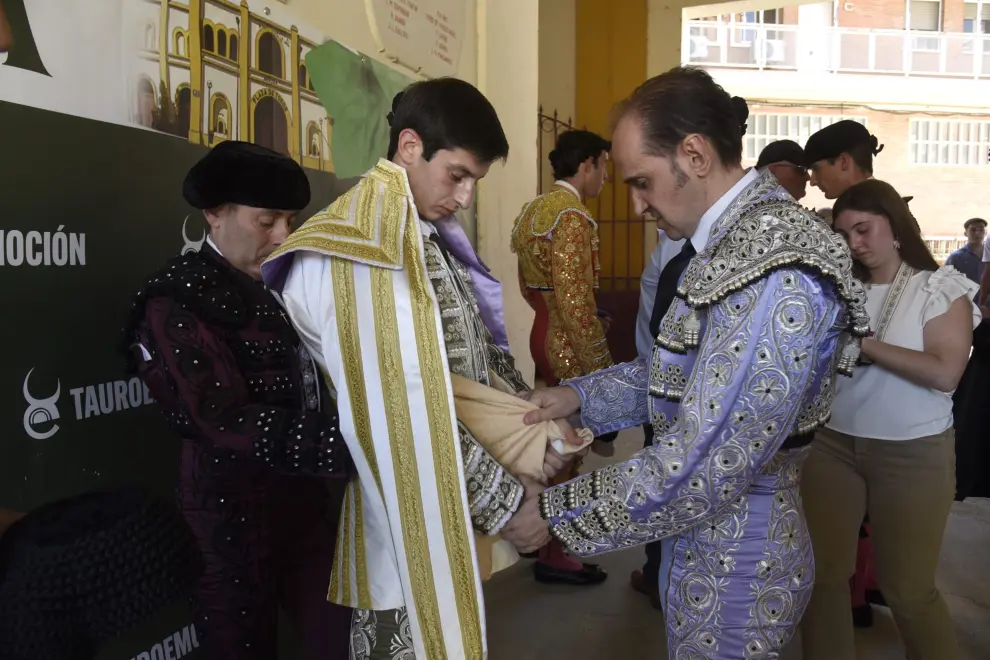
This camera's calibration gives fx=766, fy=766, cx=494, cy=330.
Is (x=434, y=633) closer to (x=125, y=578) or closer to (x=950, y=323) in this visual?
(x=125, y=578)

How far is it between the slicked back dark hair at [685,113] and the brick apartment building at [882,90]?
A: 53.8 ft

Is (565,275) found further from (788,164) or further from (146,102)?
(146,102)

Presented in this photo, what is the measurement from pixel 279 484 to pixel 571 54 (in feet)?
23.1

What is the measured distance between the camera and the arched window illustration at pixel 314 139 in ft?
7.94

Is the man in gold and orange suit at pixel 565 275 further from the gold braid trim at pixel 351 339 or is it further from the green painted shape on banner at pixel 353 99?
the gold braid trim at pixel 351 339

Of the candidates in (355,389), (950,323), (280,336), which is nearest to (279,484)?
(280,336)

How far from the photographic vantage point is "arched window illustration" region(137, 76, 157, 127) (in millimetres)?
1735

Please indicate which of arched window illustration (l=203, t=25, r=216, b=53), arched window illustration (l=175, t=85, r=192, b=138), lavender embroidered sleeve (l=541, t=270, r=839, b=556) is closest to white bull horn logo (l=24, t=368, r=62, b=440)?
arched window illustration (l=175, t=85, r=192, b=138)

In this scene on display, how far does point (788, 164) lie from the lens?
3377 mm

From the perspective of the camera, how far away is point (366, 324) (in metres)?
1.27

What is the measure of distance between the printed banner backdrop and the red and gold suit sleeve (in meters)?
1.65

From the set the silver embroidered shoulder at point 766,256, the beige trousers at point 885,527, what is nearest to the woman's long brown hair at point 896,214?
the beige trousers at point 885,527

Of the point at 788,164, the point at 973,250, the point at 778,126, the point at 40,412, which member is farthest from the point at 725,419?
the point at 778,126

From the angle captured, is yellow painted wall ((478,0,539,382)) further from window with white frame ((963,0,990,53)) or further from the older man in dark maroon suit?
window with white frame ((963,0,990,53))
